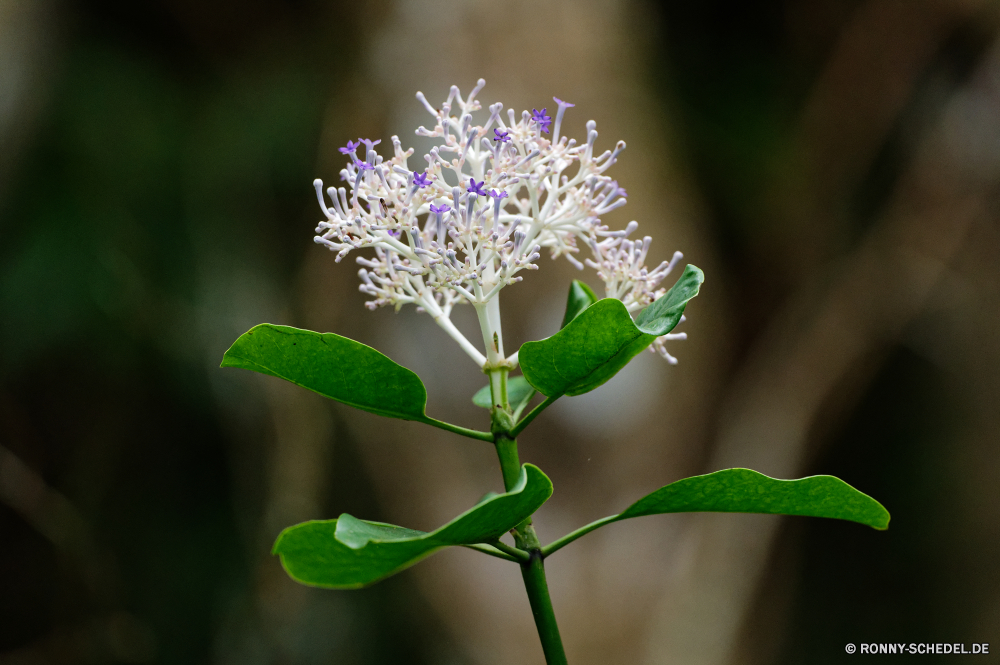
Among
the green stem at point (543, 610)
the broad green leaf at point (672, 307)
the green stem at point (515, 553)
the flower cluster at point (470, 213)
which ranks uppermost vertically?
the flower cluster at point (470, 213)

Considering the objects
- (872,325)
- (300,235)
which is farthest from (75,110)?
(872,325)

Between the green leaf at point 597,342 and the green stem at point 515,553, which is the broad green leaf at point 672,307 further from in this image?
the green stem at point 515,553

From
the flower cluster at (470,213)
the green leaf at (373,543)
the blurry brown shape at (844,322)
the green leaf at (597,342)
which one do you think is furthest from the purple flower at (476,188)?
the blurry brown shape at (844,322)

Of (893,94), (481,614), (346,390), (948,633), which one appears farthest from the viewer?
(893,94)

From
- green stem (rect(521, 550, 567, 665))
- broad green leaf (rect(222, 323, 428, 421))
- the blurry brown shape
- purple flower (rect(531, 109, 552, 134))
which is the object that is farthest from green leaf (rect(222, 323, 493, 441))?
the blurry brown shape

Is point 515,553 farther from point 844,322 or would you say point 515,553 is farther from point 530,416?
point 844,322

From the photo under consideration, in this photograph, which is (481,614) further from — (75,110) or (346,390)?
(75,110)

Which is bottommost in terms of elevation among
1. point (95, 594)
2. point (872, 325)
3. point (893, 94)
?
point (95, 594)
